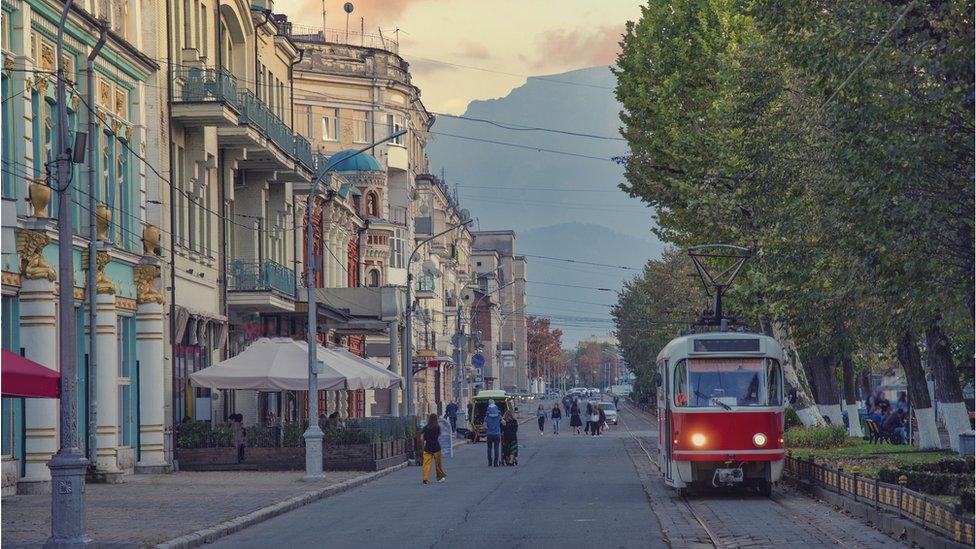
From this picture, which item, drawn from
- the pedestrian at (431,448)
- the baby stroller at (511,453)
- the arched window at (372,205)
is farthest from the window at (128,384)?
the arched window at (372,205)

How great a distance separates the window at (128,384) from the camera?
35.1m

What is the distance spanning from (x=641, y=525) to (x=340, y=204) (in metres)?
42.8

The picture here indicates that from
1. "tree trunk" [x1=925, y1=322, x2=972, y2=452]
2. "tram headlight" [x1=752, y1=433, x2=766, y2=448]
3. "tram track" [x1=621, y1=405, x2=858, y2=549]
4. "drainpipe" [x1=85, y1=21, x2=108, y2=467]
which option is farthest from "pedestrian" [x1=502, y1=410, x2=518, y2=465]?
"tram headlight" [x1=752, y1=433, x2=766, y2=448]

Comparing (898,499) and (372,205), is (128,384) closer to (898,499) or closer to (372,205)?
(898,499)

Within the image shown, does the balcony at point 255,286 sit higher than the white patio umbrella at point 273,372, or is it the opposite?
the balcony at point 255,286

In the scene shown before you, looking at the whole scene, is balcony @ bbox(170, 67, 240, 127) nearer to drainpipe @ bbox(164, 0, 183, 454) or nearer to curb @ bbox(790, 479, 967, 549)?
drainpipe @ bbox(164, 0, 183, 454)

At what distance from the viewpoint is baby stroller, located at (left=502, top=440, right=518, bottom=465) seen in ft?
142

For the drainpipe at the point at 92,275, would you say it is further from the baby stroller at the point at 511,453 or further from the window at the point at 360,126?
the window at the point at 360,126

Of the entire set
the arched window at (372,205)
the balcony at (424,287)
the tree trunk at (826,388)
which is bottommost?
the tree trunk at (826,388)

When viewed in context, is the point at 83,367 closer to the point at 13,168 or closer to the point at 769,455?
the point at 13,168

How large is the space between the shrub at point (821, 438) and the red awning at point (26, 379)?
76.0 feet

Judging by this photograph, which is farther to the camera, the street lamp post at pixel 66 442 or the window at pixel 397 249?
the window at pixel 397 249

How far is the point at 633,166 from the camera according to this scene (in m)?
46.2

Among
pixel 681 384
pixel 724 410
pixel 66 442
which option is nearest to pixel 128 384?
pixel 681 384
